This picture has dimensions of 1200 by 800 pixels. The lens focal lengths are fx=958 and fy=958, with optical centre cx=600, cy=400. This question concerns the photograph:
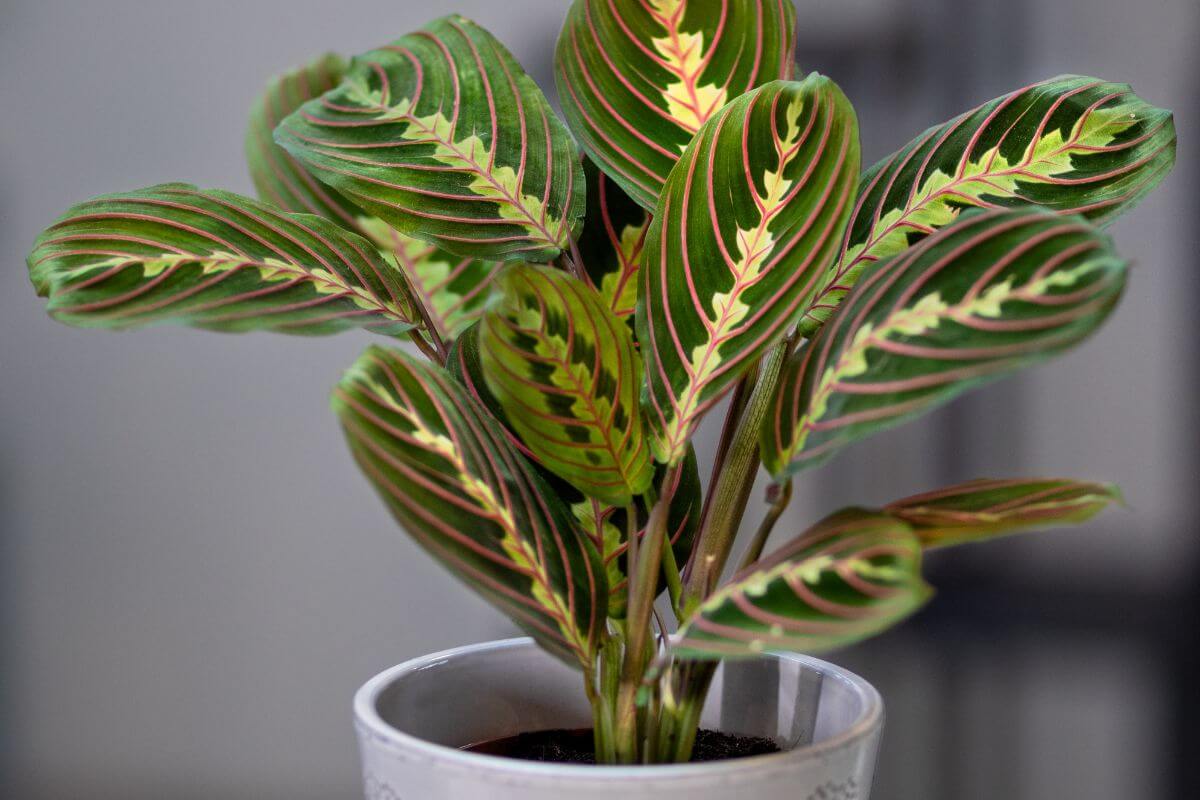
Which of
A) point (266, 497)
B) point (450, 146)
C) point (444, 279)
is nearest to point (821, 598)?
point (450, 146)

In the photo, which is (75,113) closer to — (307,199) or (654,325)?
(307,199)

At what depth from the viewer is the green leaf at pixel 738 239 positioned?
45cm

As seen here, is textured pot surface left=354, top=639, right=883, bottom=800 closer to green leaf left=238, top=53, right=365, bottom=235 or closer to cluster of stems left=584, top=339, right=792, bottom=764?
cluster of stems left=584, top=339, right=792, bottom=764

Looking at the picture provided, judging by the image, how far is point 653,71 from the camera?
0.55m

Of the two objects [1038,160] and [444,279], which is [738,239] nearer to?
[1038,160]

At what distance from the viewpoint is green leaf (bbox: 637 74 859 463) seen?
448 mm

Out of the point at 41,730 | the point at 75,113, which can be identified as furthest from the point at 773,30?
the point at 41,730

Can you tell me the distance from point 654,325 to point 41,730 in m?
1.20

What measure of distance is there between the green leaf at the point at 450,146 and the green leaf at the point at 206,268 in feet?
0.13

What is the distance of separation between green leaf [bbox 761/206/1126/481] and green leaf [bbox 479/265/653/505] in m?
0.08

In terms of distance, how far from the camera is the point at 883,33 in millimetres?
1067

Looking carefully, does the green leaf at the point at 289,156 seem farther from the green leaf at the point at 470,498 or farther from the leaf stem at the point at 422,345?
the green leaf at the point at 470,498

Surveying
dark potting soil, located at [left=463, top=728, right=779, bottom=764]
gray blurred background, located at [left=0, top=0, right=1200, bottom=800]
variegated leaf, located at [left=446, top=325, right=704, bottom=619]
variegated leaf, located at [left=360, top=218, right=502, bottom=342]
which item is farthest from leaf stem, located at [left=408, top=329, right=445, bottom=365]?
gray blurred background, located at [left=0, top=0, right=1200, bottom=800]

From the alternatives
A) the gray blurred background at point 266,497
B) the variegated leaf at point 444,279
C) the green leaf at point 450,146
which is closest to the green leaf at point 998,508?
the green leaf at point 450,146
